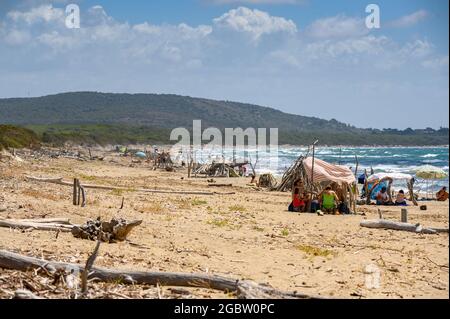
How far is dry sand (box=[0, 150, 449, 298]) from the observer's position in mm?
7984

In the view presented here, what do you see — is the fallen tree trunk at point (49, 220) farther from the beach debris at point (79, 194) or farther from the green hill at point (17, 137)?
the green hill at point (17, 137)

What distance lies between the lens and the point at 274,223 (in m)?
13.9

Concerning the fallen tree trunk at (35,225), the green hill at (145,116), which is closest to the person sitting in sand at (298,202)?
the fallen tree trunk at (35,225)

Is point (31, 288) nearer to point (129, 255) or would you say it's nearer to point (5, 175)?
point (129, 255)

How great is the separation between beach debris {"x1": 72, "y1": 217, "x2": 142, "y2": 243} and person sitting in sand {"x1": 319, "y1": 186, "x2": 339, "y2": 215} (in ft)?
26.5

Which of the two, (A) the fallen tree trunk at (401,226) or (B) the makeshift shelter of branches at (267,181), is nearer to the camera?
(A) the fallen tree trunk at (401,226)

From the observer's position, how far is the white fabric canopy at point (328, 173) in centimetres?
1775

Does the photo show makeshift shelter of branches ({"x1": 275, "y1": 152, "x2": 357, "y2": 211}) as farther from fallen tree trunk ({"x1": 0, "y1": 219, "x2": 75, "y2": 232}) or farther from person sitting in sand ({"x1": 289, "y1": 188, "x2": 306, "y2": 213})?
fallen tree trunk ({"x1": 0, "y1": 219, "x2": 75, "y2": 232})

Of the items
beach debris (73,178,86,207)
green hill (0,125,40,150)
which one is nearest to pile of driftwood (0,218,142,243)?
beach debris (73,178,86,207)

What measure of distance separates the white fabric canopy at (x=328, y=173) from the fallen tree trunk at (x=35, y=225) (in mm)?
9695

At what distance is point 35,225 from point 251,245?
359 cm

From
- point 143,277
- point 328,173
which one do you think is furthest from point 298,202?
point 143,277

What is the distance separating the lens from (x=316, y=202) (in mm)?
16688

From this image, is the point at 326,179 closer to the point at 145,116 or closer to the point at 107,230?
the point at 107,230
